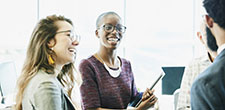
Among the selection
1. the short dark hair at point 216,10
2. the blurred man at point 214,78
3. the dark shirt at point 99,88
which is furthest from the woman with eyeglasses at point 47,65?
the short dark hair at point 216,10

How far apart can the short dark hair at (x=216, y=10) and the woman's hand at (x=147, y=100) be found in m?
0.87

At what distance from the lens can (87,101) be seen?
167 cm

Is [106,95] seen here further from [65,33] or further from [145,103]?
[65,33]

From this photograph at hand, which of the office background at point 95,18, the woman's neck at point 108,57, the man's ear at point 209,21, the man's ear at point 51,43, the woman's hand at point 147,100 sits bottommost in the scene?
the woman's hand at point 147,100

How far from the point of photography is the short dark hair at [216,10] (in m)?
0.89

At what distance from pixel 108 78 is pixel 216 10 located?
0.95m

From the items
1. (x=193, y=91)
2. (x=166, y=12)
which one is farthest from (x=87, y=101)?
(x=166, y=12)

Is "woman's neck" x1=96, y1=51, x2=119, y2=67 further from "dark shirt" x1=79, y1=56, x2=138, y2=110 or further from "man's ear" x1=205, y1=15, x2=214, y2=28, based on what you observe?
"man's ear" x1=205, y1=15, x2=214, y2=28

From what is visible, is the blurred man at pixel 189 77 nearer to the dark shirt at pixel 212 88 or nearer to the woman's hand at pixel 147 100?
the woman's hand at pixel 147 100

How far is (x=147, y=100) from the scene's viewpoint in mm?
1692

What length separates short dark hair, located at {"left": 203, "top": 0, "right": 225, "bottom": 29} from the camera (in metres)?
0.89

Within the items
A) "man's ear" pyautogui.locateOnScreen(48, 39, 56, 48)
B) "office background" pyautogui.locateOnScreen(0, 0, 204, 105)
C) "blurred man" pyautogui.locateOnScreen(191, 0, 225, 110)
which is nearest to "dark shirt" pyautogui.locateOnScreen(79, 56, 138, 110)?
"man's ear" pyautogui.locateOnScreen(48, 39, 56, 48)

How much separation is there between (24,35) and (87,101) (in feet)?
11.8

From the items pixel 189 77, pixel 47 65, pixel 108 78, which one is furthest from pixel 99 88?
pixel 189 77
